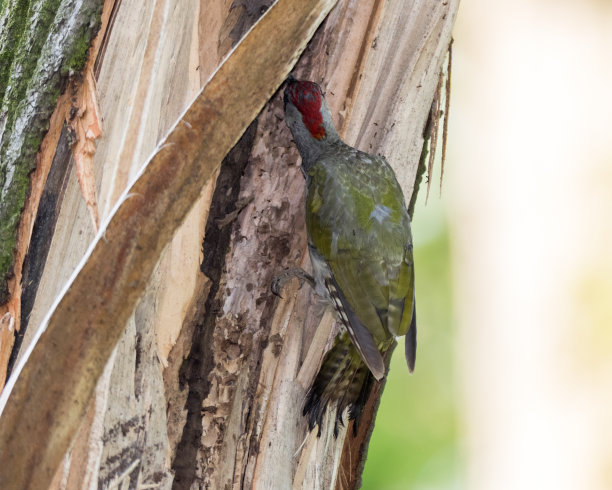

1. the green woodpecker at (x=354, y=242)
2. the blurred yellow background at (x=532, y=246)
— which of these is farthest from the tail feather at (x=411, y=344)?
the blurred yellow background at (x=532, y=246)

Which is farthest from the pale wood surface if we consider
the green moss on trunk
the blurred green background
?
the blurred green background

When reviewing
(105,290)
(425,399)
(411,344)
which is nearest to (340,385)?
(411,344)

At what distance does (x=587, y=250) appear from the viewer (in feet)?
8.42

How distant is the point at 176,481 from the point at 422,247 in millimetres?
1909

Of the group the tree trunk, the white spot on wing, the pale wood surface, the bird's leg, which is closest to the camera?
the pale wood surface

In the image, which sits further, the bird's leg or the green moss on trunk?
the bird's leg

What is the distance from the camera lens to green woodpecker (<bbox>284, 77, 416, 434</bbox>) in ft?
5.97

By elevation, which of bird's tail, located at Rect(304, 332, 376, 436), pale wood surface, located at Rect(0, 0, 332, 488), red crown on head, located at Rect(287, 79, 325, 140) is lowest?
pale wood surface, located at Rect(0, 0, 332, 488)

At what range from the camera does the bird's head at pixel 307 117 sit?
180cm

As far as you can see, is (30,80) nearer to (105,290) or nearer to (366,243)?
(105,290)

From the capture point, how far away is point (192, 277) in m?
1.46

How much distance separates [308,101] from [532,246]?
1.14 metres

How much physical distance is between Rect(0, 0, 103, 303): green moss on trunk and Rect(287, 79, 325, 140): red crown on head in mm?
544

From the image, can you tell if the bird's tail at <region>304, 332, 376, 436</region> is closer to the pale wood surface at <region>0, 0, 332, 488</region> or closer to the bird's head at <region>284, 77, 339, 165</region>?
the bird's head at <region>284, 77, 339, 165</region>
